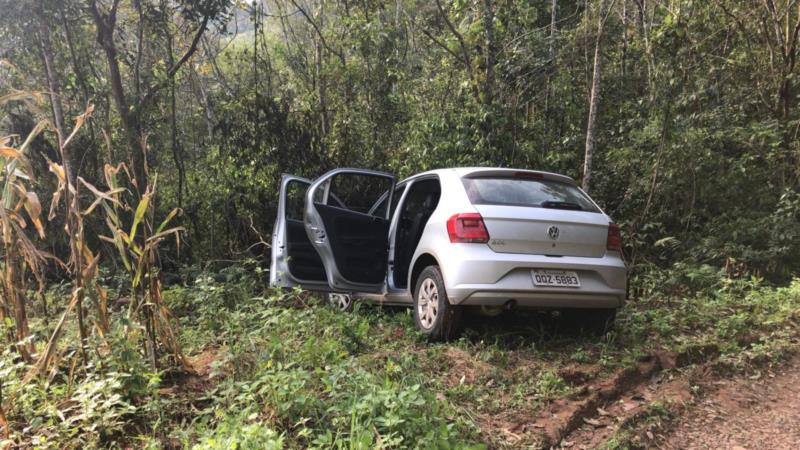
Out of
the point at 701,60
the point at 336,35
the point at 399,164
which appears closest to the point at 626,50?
the point at 701,60

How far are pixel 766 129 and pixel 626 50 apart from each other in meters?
3.08

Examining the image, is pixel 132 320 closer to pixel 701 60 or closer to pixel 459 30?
pixel 459 30

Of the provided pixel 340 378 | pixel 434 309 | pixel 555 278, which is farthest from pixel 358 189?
pixel 340 378

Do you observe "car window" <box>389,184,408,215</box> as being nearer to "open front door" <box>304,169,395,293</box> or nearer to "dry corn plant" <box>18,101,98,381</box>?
"open front door" <box>304,169,395,293</box>

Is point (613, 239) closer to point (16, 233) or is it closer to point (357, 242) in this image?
point (357, 242)

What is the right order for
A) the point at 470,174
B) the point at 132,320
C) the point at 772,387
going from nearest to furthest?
the point at 132,320 < the point at 772,387 < the point at 470,174

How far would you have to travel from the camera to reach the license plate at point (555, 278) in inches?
161

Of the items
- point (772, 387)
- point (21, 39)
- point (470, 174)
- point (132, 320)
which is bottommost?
point (772, 387)

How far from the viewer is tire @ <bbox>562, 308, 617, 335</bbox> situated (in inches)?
180

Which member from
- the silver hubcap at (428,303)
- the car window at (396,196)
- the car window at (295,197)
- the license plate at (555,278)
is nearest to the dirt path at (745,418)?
the license plate at (555,278)

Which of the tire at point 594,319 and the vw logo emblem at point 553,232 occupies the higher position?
the vw logo emblem at point 553,232

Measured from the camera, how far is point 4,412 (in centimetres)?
274

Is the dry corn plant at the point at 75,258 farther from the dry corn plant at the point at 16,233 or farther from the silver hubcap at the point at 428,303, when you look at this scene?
the silver hubcap at the point at 428,303

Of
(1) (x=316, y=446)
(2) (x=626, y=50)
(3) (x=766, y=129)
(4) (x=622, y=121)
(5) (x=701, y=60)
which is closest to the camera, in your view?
(1) (x=316, y=446)
